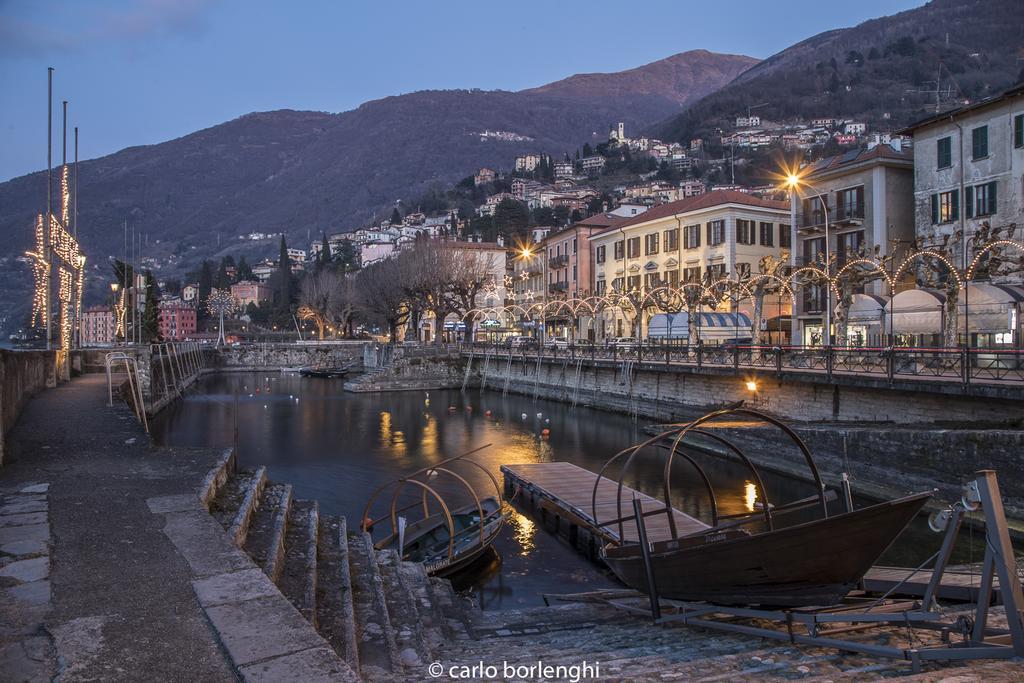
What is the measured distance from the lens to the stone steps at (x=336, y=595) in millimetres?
7039

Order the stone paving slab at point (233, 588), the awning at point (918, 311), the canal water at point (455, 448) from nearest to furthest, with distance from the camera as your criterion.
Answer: the stone paving slab at point (233, 588) → the canal water at point (455, 448) → the awning at point (918, 311)

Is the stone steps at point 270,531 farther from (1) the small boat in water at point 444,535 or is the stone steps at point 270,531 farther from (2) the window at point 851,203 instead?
(2) the window at point 851,203

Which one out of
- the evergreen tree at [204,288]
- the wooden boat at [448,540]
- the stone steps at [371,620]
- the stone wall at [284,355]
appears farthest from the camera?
the evergreen tree at [204,288]

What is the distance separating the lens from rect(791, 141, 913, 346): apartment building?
131ft

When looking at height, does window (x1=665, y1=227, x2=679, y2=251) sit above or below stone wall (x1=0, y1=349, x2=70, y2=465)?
above

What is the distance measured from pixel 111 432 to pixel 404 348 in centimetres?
5255

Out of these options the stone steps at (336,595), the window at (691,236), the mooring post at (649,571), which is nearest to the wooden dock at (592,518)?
the mooring post at (649,571)

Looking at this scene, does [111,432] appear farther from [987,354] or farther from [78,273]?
[78,273]

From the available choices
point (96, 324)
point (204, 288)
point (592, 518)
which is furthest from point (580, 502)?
point (96, 324)

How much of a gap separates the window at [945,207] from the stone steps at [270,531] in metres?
35.7

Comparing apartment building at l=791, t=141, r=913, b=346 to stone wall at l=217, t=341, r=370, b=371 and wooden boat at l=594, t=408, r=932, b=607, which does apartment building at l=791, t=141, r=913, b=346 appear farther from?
stone wall at l=217, t=341, r=370, b=371

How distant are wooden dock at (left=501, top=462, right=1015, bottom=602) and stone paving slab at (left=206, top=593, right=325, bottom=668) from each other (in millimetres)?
7673

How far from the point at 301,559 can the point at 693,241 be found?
4952 centimetres

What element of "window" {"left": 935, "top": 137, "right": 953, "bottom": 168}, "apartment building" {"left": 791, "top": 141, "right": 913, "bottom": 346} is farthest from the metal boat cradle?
"window" {"left": 935, "top": 137, "right": 953, "bottom": 168}
